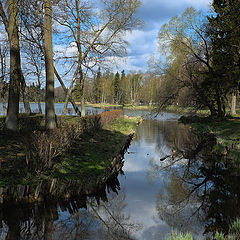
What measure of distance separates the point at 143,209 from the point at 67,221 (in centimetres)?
218

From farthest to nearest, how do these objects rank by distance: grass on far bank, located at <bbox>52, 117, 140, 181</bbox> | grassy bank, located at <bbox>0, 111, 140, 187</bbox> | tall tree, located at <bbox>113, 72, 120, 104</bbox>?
tall tree, located at <bbox>113, 72, 120, 104</bbox>
grass on far bank, located at <bbox>52, 117, 140, 181</bbox>
grassy bank, located at <bbox>0, 111, 140, 187</bbox>

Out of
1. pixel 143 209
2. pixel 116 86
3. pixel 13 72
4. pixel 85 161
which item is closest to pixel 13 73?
pixel 13 72

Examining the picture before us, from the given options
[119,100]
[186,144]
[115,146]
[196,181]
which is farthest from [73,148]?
[119,100]

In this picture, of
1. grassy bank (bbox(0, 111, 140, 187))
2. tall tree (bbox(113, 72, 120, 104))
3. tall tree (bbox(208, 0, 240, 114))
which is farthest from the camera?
tall tree (bbox(113, 72, 120, 104))

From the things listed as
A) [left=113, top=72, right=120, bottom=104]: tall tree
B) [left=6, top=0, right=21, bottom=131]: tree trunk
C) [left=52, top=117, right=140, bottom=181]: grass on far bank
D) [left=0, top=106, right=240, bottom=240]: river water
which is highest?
[left=113, top=72, right=120, bottom=104]: tall tree

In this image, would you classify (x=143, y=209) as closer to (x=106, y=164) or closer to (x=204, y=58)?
(x=106, y=164)

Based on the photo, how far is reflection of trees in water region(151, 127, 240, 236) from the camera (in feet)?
19.0

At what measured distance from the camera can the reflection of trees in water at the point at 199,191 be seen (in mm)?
5793

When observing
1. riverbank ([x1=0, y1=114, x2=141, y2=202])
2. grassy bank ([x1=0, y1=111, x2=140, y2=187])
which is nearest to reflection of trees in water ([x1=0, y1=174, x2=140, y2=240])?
riverbank ([x1=0, y1=114, x2=141, y2=202])

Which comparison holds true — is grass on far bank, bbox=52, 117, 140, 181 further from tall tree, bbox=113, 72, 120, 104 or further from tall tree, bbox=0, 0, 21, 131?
tall tree, bbox=113, 72, 120, 104

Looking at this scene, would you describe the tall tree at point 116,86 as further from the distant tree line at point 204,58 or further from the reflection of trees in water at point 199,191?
the reflection of trees in water at point 199,191

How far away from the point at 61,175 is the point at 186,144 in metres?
10.7

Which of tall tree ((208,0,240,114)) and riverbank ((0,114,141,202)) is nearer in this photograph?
A: riverbank ((0,114,141,202))

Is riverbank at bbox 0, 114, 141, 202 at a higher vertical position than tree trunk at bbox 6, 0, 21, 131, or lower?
lower
